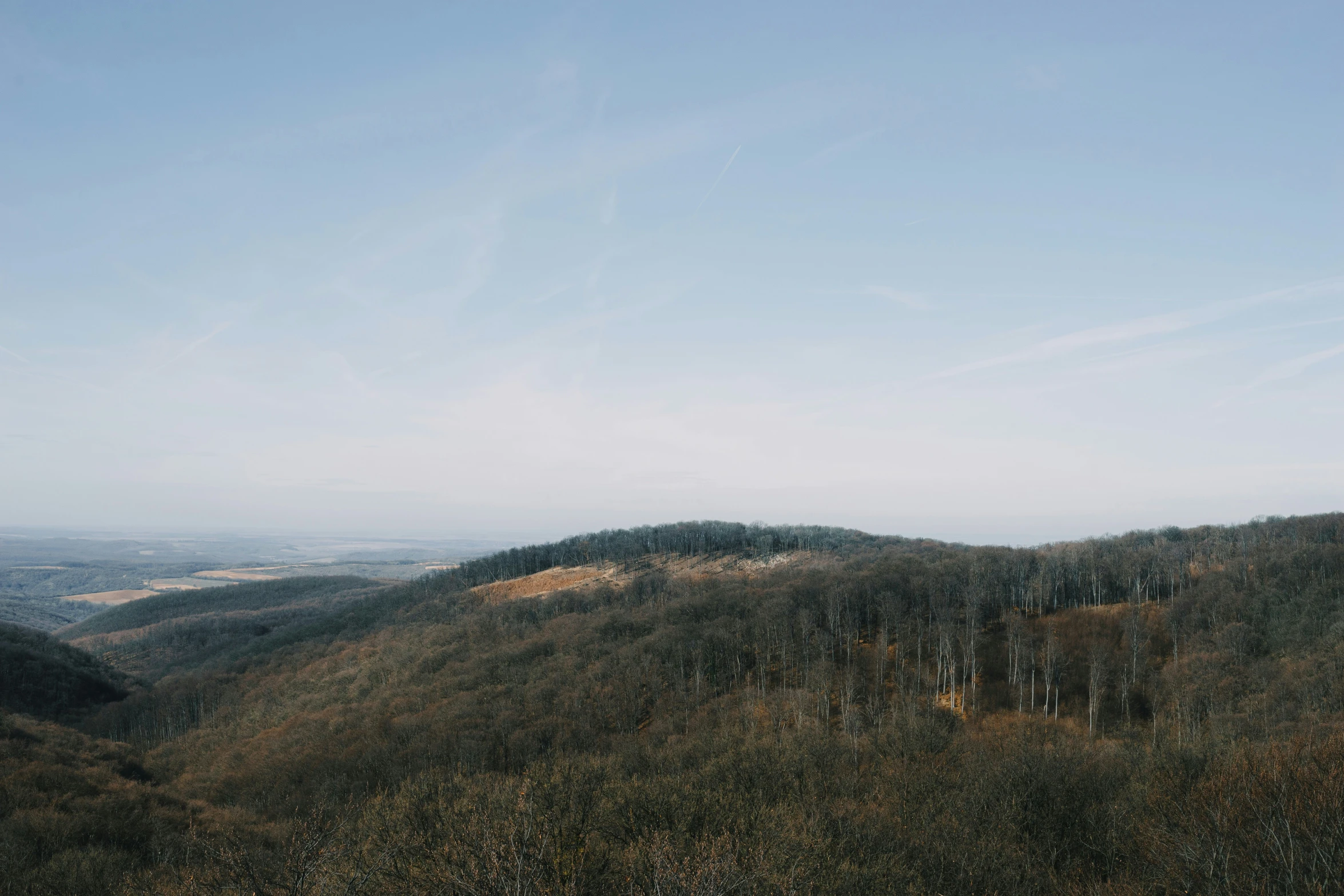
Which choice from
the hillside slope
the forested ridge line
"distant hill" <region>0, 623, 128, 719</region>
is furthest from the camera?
"distant hill" <region>0, 623, 128, 719</region>

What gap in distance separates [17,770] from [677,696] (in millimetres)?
82002

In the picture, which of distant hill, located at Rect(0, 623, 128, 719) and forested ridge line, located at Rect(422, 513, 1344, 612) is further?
distant hill, located at Rect(0, 623, 128, 719)

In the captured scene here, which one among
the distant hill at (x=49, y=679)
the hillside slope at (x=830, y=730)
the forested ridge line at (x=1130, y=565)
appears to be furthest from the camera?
the distant hill at (x=49, y=679)

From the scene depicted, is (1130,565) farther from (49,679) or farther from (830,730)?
(49,679)

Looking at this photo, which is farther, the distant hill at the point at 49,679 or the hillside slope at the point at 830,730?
the distant hill at the point at 49,679

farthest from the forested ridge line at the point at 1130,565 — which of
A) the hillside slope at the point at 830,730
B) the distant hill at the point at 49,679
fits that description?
the distant hill at the point at 49,679

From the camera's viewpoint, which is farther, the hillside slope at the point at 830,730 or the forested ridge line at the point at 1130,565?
the forested ridge line at the point at 1130,565

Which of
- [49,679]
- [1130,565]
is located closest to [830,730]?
[1130,565]

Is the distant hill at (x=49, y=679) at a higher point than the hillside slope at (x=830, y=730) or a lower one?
lower

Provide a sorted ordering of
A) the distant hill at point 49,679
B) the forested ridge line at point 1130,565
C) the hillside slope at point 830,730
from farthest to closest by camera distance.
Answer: the distant hill at point 49,679
the forested ridge line at point 1130,565
the hillside slope at point 830,730

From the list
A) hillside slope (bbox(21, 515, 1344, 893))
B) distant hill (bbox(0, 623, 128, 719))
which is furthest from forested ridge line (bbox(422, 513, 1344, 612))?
distant hill (bbox(0, 623, 128, 719))

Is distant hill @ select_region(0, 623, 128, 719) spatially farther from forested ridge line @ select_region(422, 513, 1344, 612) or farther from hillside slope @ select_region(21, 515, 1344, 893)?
forested ridge line @ select_region(422, 513, 1344, 612)

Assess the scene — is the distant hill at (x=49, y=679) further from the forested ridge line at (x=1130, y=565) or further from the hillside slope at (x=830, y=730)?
the forested ridge line at (x=1130, y=565)

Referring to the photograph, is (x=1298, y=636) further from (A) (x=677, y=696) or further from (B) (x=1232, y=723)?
(A) (x=677, y=696)
